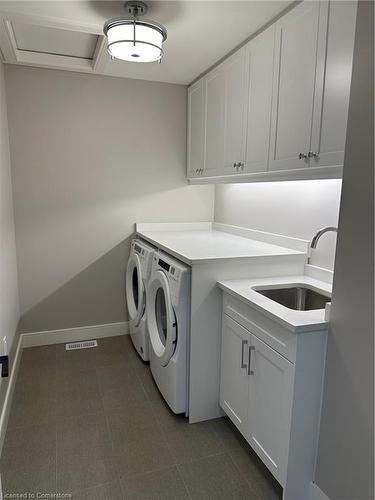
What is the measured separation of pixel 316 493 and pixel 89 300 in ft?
7.59

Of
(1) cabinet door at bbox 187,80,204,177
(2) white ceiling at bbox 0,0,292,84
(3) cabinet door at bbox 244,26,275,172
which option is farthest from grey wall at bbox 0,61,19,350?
(3) cabinet door at bbox 244,26,275,172

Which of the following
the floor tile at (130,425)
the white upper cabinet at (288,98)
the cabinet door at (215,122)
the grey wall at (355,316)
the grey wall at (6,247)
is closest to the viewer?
the grey wall at (355,316)

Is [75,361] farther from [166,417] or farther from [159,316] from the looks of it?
[166,417]

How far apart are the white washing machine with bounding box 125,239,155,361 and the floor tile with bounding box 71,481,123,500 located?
111 cm

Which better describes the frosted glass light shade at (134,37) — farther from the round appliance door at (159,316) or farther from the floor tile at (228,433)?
the floor tile at (228,433)

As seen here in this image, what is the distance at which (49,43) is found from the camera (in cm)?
249

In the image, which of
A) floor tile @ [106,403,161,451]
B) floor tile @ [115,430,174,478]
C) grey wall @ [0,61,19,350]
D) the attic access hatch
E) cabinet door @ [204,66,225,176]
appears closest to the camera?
floor tile @ [115,430,174,478]

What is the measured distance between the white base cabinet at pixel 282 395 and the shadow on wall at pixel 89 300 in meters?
1.74

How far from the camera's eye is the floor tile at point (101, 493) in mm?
1578

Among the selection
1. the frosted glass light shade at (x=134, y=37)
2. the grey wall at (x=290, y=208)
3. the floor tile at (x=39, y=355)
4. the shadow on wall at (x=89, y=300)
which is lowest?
the floor tile at (x=39, y=355)

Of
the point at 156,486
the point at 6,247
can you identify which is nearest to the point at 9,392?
the point at 6,247

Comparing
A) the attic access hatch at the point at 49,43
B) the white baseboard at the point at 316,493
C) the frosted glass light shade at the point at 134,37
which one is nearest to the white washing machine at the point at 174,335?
the white baseboard at the point at 316,493

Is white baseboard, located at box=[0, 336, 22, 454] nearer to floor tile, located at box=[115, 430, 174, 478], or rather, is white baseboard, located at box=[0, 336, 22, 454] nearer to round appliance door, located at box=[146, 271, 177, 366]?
floor tile, located at box=[115, 430, 174, 478]

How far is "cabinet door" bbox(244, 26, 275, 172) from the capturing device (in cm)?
198
